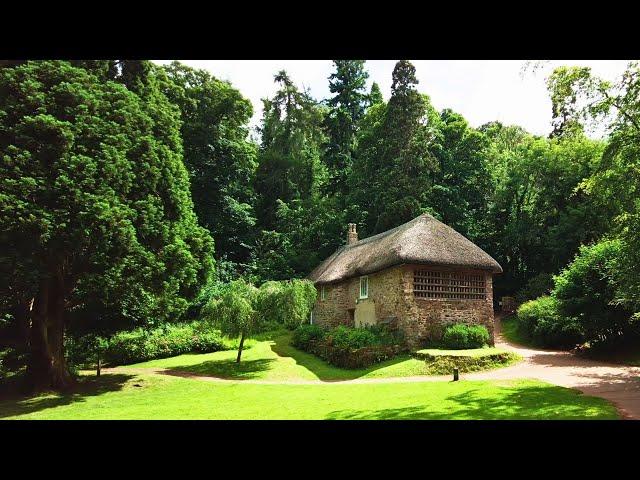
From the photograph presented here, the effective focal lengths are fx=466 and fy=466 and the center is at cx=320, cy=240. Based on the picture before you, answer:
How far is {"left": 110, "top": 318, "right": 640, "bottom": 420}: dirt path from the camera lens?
33.4 feet

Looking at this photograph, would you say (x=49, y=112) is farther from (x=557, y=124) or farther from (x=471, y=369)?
(x=557, y=124)

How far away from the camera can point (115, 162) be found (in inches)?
574

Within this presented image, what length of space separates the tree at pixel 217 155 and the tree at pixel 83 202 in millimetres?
13815

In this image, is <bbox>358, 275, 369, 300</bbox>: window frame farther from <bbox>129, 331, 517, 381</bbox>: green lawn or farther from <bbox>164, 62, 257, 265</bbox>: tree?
<bbox>164, 62, 257, 265</bbox>: tree

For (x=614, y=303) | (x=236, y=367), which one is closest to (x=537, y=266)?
(x=614, y=303)

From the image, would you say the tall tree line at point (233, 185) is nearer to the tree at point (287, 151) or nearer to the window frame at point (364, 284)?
the tree at point (287, 151)

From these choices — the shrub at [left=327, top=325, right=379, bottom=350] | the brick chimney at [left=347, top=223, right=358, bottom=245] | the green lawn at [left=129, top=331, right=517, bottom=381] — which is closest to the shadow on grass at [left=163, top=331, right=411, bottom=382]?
the green lawn at [left=129, top=331, right=517, bottom=381]

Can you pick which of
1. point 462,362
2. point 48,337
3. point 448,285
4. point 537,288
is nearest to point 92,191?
point 48,337

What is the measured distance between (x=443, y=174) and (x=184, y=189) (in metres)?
22.1

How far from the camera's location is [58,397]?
14398mm

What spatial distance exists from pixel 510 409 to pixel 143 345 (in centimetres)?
1803

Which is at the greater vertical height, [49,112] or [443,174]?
[443,174]

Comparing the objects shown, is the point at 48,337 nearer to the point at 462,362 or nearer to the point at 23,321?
the point at 23,321

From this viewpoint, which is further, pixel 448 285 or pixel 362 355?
pixel 448 285
